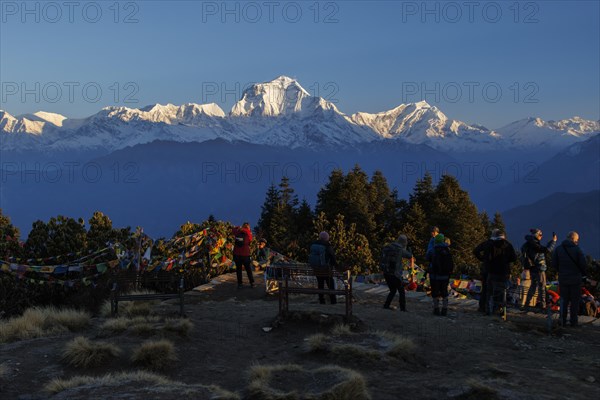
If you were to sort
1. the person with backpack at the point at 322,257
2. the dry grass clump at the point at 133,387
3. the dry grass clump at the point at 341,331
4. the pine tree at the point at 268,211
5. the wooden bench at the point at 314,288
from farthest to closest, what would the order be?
the pine tree at the point at 268,211, the person with backpack at the point at 322,257, the wooden bench at the point at 314,288, the dry grass clump at the point at 341,331, the dry grass clump at the point at 133,387

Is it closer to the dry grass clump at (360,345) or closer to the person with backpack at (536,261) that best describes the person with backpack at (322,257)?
the dry grass clump at (360,345)

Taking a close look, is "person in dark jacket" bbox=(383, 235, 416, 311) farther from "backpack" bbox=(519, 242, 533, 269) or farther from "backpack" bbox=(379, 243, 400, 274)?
"backpack" bbox=(519, 242, 533, 269)

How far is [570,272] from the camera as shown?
12.0m

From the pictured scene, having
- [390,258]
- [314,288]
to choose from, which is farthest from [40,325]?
[390,258]

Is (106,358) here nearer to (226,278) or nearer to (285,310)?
(285,310)

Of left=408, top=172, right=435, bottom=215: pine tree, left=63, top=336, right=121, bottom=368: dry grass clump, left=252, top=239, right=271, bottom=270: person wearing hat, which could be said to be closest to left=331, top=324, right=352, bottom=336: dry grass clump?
left=63, top=336, right=121, bottom=368: dry grass clump

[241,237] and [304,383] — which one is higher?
[241,237]

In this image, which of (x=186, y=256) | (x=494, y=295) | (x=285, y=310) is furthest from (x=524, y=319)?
(x=186, y=256)

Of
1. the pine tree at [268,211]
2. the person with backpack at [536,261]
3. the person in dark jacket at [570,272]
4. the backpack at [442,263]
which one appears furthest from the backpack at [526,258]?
the pine tree at [268,211]

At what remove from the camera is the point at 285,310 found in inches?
449

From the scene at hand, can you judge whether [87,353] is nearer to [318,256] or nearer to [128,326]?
[128,326]

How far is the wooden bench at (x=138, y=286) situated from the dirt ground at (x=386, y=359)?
57 centimetres

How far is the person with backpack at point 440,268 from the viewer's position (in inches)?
503

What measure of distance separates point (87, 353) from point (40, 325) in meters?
3.14
